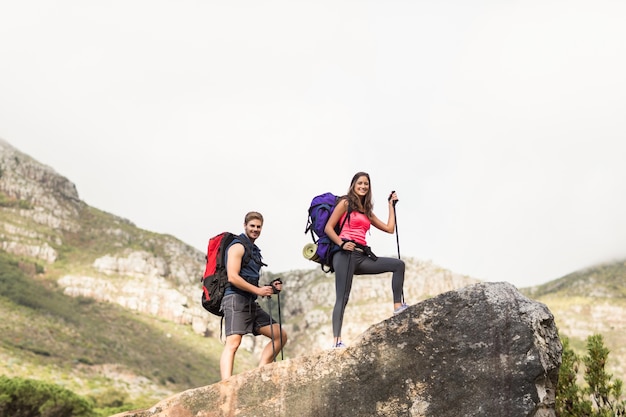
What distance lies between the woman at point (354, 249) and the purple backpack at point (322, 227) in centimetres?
13

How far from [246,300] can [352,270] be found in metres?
1.58

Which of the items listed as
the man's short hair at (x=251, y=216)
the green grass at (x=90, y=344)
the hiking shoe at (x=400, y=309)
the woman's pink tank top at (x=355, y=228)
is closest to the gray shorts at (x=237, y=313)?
the man's short hair at (x=251, y=216)

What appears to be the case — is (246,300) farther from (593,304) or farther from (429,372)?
(593,304)

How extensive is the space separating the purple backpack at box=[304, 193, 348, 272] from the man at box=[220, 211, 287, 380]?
74 cm

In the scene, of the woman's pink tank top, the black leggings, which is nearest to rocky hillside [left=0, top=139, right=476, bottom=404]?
the black leggings

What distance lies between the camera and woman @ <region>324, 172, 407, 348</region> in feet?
26.0

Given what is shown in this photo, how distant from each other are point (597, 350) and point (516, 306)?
502 centimetres

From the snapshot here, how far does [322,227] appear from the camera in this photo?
823 cm

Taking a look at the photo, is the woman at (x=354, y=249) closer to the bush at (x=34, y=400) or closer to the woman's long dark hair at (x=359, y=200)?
the woman's long dark hair at (x=359, y=200)

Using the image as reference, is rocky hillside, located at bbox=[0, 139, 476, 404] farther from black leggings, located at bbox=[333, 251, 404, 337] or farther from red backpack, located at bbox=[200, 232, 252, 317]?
black leggings, located at bbox=[333, 251, 404, 337]

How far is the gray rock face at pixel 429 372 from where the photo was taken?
6.57 metres

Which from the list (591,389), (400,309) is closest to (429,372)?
(400,309)

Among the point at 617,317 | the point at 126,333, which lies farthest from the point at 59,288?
the point at 617,317

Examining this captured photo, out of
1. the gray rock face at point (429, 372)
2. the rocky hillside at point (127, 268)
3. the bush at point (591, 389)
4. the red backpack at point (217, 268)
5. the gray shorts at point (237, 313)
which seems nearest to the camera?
the gray rock face at point (429, 372)
